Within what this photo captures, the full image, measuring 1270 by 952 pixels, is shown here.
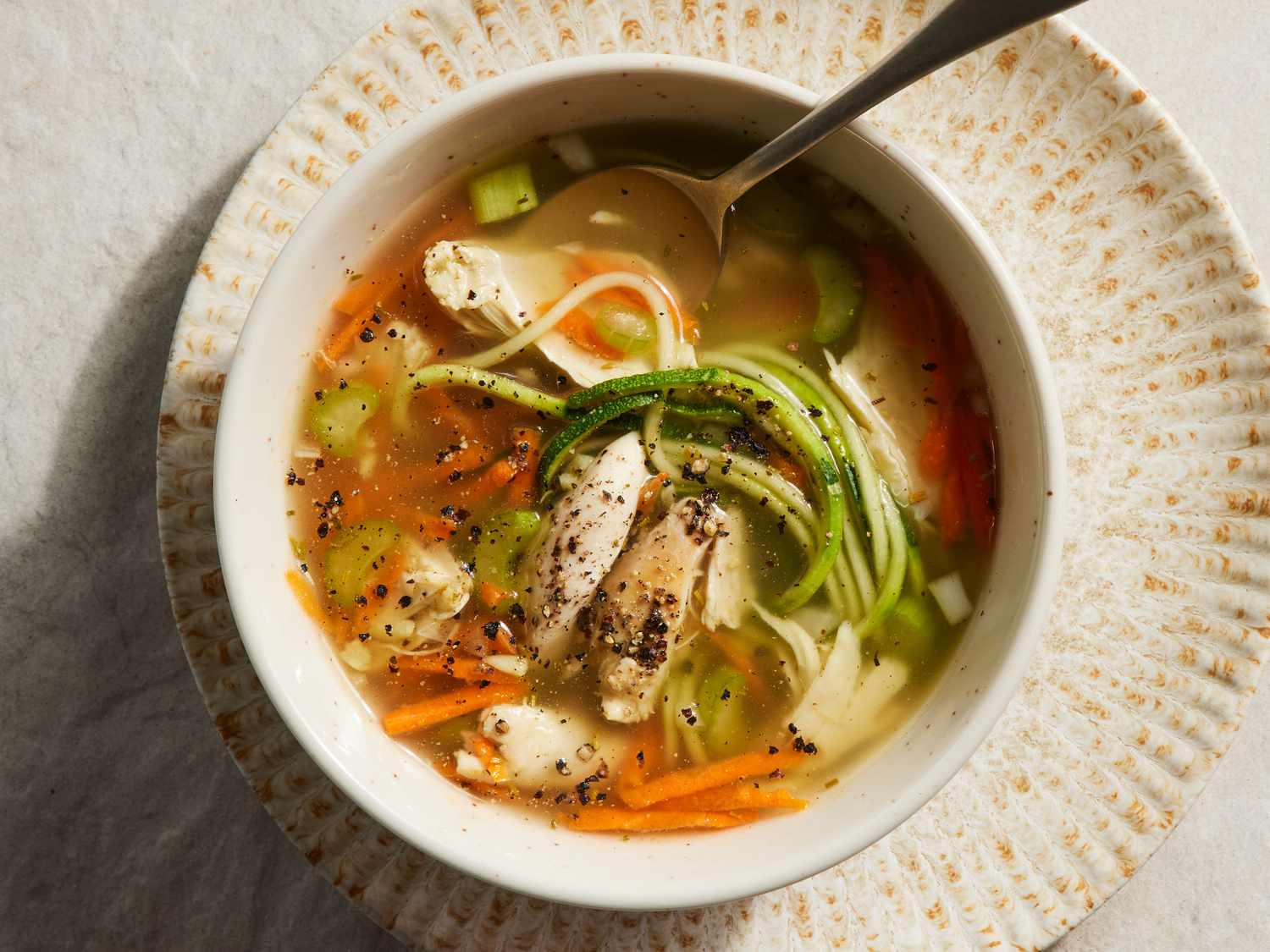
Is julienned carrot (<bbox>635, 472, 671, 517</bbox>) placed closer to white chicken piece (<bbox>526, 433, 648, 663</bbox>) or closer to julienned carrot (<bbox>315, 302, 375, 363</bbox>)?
white chicken piece (<bbox>526, 433, 648, 663</bbox>)

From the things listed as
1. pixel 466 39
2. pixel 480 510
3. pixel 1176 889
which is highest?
pixel 466 39

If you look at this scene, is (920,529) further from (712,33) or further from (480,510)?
(712,33)

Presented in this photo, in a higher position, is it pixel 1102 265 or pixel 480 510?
pixel 1102 265

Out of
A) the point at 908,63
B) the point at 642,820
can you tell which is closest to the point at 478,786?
the point at 642,820

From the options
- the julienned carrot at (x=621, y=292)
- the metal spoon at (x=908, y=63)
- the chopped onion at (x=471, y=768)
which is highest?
the metal spoon at (x=908, y=63)

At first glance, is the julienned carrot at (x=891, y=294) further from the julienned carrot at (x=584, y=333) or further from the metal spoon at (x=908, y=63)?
the julienned carrot at (x=584, y=333)

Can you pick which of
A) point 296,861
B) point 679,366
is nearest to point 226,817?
point 296,861

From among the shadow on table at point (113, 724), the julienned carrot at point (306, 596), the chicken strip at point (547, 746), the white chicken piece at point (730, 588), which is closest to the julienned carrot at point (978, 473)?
the white chicken piece at point (730, 588)

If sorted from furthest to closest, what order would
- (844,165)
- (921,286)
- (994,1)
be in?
1. (921,286)
2. (844,165)
3. (994,1)
